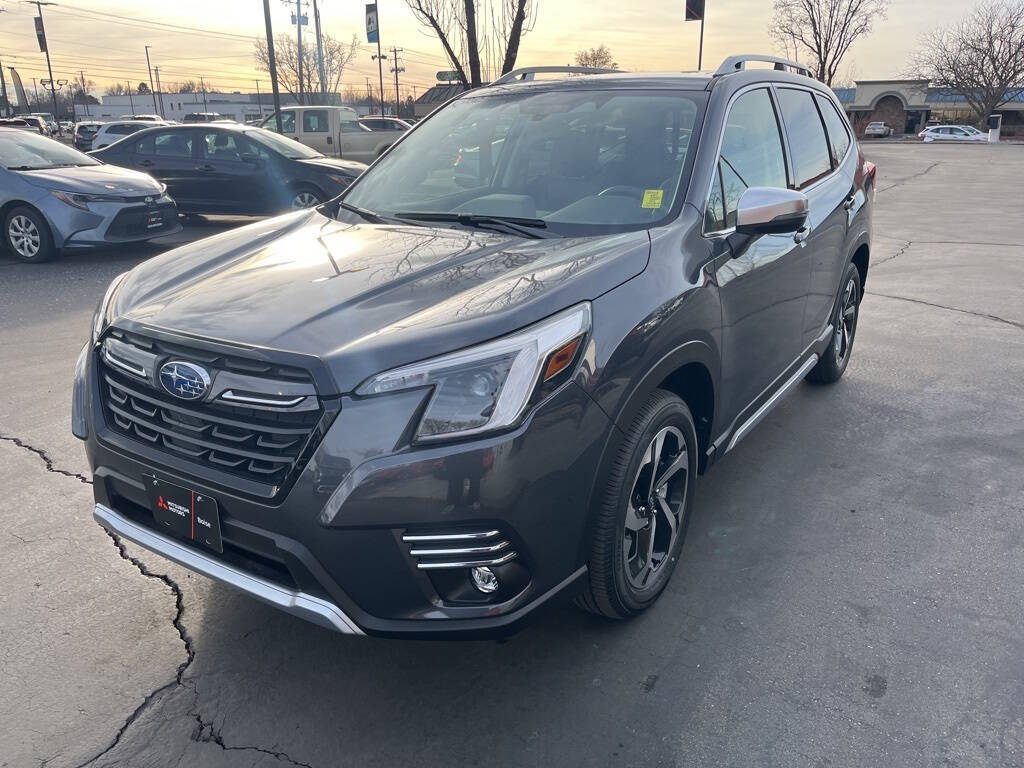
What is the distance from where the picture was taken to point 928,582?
3201 millimetres

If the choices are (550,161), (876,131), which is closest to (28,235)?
(550,161)

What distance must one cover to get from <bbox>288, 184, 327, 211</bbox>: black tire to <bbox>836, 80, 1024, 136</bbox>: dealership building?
6786 cm

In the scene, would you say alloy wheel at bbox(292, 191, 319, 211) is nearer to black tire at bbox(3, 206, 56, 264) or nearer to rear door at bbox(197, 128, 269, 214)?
rear door at bbox(197, 128, 269, 214)

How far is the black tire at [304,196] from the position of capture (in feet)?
37.9

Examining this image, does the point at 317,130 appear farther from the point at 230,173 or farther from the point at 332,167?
the point at 332,167

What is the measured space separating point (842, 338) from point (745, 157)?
234 centimetres

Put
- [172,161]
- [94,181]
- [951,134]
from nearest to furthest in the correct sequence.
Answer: [94,181] → [172,161] → [951,134]

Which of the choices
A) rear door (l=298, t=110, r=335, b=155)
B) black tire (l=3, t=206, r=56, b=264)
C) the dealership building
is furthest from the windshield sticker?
the dealership building

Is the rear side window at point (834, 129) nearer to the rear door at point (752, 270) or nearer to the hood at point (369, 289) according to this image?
the rear door at point (752, 270)

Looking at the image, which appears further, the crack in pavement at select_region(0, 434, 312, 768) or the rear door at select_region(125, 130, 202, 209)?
the rear door at select_region(125, 130, 202, 209)

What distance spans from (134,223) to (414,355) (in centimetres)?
846

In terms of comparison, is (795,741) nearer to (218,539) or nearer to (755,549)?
A: (755,549)

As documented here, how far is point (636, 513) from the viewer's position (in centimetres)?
276

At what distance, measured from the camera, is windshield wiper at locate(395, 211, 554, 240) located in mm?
3123
